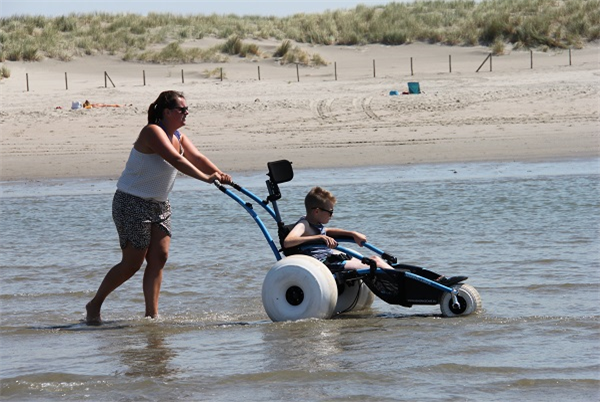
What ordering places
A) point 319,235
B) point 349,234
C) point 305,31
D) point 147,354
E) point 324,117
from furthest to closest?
point 305,31, point 324,117, point 349,234, point 319,235, point 147,354

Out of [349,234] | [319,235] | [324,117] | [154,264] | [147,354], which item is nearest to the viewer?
[147,354]

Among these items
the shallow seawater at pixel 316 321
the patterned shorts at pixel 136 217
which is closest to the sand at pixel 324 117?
the shallow seawater at pixel 316 321

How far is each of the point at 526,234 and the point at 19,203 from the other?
20.5 feet

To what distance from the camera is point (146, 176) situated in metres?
6.28

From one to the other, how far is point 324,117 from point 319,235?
11807 millimetres

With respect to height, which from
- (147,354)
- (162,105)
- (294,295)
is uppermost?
(162,105)

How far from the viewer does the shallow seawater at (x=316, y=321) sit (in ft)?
16.8

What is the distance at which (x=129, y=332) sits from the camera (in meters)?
6.41

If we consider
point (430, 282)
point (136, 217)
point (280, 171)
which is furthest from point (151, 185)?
point (430, 282)

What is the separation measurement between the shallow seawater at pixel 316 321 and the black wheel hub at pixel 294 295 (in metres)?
0.13

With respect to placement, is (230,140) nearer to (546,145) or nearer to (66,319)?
(546,145)

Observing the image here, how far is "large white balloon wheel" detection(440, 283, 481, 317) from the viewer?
6.32 metres

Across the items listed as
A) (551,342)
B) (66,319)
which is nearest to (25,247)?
(66,319)

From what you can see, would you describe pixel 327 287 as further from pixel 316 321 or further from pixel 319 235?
pixel 319 235
